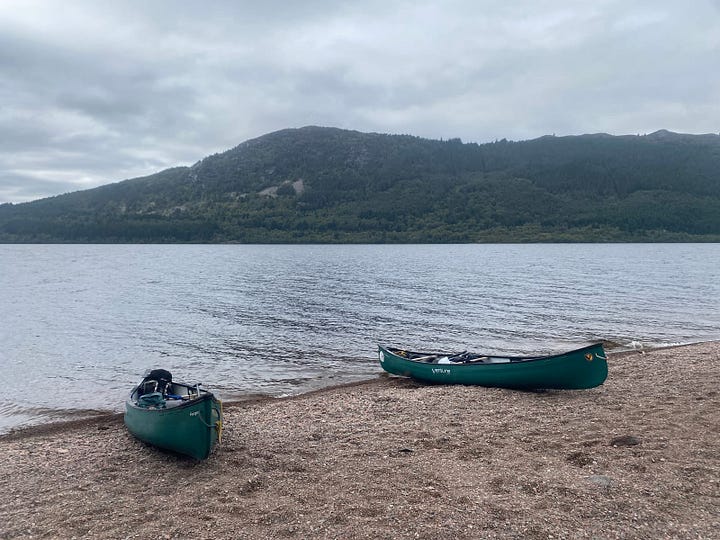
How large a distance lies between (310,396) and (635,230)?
667 feet

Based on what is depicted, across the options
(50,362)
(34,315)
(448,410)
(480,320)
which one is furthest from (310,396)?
(34,315)

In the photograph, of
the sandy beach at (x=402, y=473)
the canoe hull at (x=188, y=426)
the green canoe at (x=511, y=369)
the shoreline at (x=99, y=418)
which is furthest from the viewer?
the green canoe at (x=511, y=369)

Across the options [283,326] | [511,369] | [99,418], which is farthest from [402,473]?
[283,326]

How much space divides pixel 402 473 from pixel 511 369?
27.5 feet

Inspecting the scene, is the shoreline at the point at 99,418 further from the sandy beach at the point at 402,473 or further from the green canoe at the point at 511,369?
the green canoe at the point at 511,369

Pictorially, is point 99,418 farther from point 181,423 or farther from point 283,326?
point 283,326

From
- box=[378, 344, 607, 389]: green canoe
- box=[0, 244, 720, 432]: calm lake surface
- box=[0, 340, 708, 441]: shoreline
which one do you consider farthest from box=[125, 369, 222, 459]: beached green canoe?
box=[378, 344, 607, 389]: green canoe

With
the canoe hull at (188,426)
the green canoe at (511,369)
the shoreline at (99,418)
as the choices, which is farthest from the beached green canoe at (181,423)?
the green canoe at (511,369)

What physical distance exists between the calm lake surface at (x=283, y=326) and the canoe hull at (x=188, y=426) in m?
6.71

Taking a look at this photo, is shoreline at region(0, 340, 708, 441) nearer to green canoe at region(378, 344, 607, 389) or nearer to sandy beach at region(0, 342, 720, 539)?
sandy beach at region(0, 342, 720, 539)

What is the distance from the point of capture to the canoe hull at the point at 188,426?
12.0 m

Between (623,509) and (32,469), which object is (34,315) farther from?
(623,509)

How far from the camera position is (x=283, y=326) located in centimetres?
3397

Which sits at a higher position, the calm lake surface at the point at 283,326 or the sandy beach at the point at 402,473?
the sandy beach at the point at 402,473
